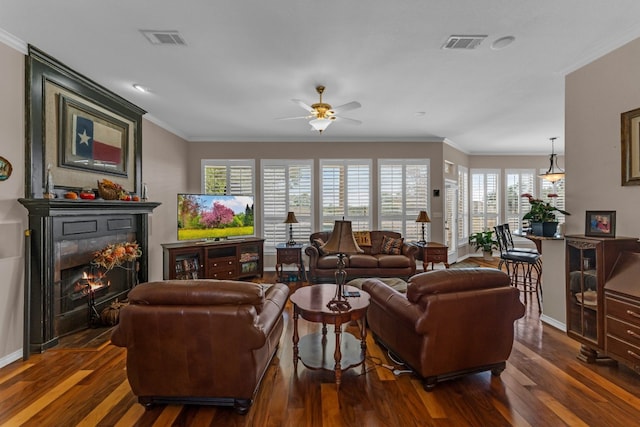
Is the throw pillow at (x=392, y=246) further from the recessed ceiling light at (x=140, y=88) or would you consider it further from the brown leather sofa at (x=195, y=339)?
the recessed ceiling light at (x=140, y=88)

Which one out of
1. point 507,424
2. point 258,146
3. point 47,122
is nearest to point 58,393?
point 47,122

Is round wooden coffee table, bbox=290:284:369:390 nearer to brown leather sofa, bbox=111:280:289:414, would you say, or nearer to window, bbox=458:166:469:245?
brown leather sofa, bbox=111:280:289:414

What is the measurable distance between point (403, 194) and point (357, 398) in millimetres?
5071

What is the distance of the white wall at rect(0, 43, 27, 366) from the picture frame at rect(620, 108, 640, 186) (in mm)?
5677

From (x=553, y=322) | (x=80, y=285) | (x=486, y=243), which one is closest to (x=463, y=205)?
(x=486, y=243)

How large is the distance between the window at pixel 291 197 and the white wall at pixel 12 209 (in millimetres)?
4094

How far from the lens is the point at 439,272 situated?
88.0 inches

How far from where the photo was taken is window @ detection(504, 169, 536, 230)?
26.6 ft

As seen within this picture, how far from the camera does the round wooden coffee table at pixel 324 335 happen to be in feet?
7.59

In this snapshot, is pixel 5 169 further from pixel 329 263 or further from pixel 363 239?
pixel 363 239

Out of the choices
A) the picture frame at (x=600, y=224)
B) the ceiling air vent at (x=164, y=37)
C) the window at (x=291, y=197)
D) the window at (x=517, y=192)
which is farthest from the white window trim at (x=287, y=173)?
the window at (x=517, y=192)

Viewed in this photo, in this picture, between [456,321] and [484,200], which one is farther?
[484,200]

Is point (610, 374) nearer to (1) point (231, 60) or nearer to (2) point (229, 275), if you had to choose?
(1) point (231, 60)

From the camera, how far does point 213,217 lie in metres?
5.68
